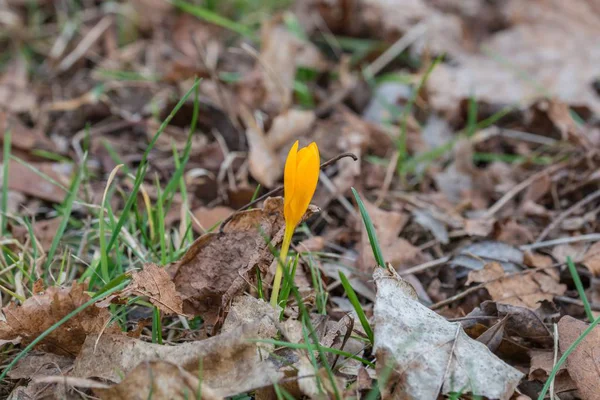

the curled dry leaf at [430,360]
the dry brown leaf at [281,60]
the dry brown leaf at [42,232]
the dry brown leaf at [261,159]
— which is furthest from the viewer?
the dry brown leaf at [281,60]

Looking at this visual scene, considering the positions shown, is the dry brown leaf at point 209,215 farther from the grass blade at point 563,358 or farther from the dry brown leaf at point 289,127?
the grass blade at point 563,358

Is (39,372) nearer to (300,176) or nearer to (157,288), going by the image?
(157,288)

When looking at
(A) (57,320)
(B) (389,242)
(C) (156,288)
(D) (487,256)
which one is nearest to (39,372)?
(A) (57,320)

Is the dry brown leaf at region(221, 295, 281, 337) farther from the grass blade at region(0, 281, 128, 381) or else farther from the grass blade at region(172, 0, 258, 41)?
the grass blade at region(172, 0, 258, 41)

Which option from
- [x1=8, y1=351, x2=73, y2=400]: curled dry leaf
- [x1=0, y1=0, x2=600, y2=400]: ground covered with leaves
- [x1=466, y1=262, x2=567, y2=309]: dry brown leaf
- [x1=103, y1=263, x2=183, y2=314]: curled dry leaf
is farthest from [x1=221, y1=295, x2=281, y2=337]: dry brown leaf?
[x1=466, y1=262, x2=567, y2=309]: dry brown leaf

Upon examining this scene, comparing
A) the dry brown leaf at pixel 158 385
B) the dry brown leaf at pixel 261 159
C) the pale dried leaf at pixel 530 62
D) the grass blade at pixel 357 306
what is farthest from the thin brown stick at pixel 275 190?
the pale dried leaf at pixel 530 62
